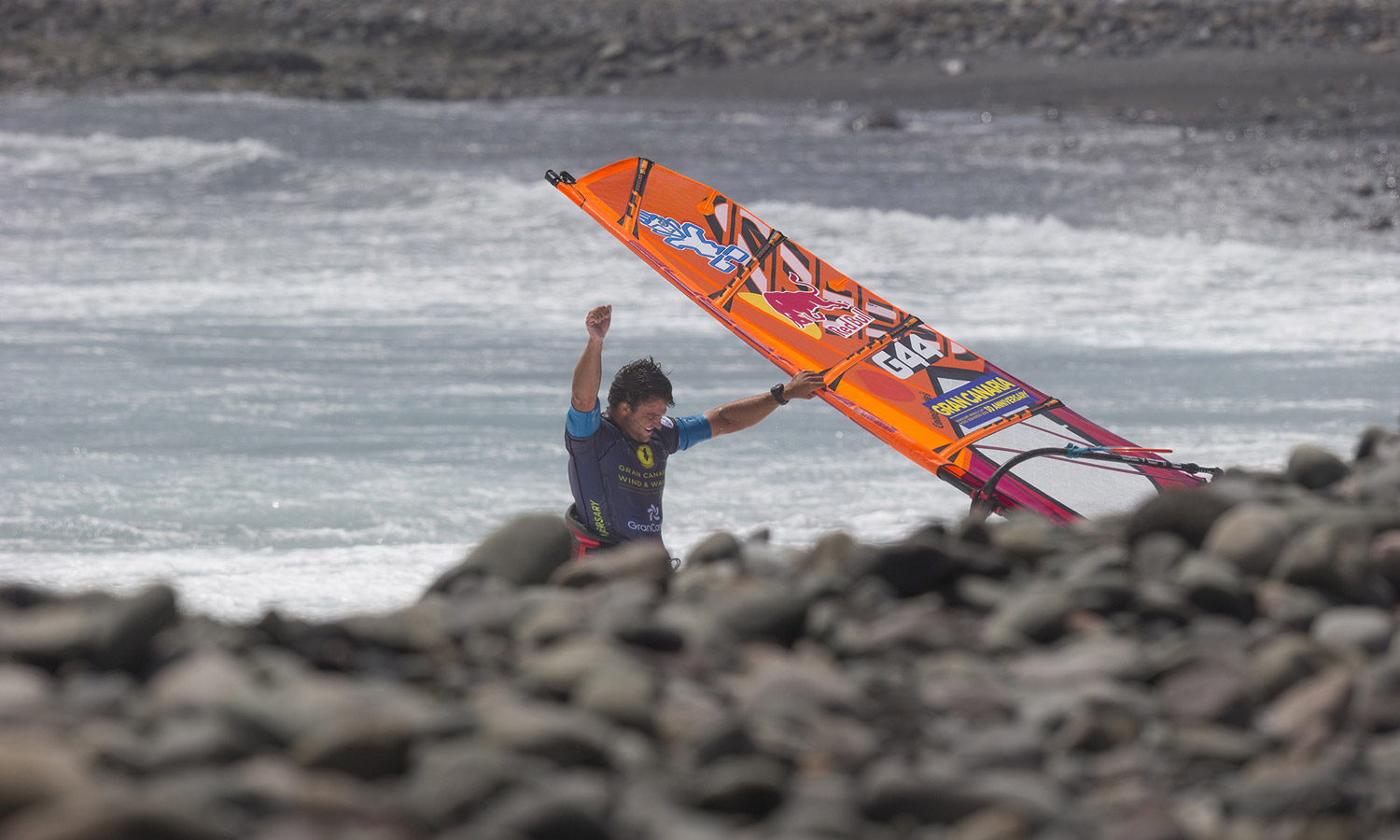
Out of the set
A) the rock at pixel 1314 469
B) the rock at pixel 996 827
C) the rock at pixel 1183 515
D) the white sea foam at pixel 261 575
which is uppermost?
the rock at pixel 1314 469

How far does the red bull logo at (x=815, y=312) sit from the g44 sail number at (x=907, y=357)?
23cm

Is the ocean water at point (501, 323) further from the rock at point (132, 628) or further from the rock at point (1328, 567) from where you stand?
the rock at point (1328, 567)

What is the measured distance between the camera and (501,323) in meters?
12.2

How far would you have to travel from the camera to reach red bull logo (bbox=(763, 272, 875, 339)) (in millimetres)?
6801

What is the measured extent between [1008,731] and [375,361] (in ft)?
→ 29.6

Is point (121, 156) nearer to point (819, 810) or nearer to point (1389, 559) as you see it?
point (1389, 559)

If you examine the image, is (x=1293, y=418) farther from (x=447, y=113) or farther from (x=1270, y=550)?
(x=447, y=113)

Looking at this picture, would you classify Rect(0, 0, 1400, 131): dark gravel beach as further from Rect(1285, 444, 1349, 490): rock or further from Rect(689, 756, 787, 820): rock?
Rect(689, 756, 787, 820): rock

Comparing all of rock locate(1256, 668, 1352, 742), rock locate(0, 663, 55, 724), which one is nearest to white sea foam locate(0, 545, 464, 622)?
rock locate(0, 663, 55, 724)

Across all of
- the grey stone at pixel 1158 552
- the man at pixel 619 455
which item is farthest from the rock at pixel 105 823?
the man at pixel 619 455

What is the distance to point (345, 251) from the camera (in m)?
15.4

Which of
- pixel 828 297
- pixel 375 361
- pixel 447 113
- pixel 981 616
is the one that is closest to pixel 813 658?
pixel 981 616

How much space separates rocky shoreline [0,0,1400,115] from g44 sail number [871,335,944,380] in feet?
75.0

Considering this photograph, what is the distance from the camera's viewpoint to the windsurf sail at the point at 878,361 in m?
5.75
